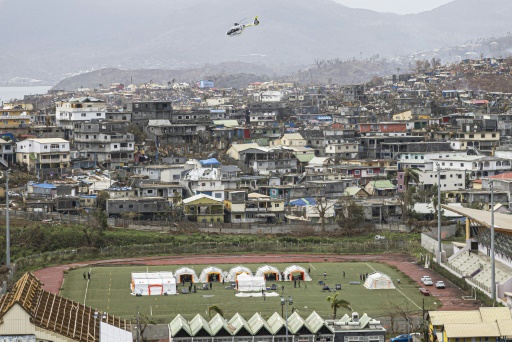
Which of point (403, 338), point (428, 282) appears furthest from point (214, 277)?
point (403, 338)

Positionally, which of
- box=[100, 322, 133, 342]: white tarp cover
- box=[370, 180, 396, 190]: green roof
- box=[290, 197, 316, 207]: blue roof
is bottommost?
box=[290, 197, 316, 207]: blue roof

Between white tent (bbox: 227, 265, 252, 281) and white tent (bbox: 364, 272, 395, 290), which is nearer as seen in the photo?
white tent (bbox: 364, 272, 395, 290)

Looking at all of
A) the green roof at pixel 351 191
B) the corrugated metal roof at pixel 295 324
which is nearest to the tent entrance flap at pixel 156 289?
the corrugated metal roof at pixel 295 324

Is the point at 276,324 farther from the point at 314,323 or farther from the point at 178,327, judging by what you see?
the point at 178,327

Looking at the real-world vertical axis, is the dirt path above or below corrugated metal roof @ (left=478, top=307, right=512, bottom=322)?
below

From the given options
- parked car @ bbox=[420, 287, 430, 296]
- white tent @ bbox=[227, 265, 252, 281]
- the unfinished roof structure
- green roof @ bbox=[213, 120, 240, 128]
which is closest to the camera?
the unfinished roof structure

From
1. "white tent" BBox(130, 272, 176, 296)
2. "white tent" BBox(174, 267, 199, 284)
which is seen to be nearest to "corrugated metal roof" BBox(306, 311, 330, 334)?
"white tent" BBox(130, 272, 176, 296)

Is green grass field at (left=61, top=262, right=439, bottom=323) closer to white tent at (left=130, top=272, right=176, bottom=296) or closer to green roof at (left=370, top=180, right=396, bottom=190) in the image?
white tent at (left=130, top=272, right=176, bottom=296)
